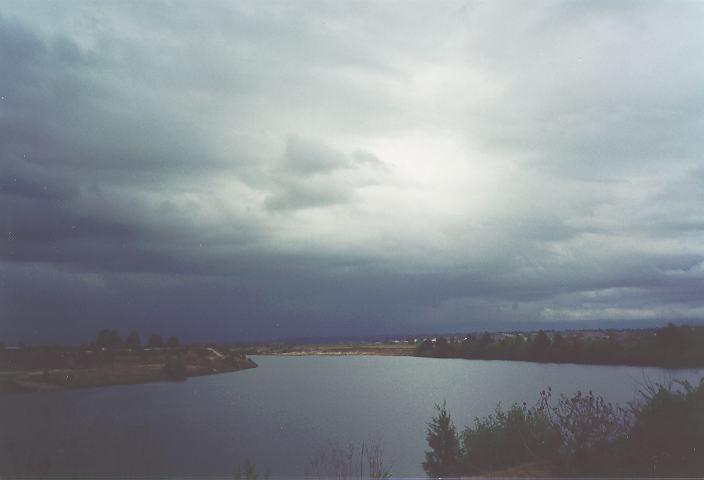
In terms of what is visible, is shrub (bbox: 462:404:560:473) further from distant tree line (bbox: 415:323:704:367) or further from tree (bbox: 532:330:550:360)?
tree (bbox: 532:330:550:360)

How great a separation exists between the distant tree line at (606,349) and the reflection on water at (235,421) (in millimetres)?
17051

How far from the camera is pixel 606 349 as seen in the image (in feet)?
375

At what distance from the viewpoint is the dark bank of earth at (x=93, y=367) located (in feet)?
251

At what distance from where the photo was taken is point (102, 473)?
27.0m

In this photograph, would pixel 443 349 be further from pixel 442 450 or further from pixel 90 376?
pixel 442 450

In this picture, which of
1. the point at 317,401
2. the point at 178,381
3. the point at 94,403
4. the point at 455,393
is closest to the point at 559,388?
the point at 455,393

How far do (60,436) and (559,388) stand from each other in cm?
5327

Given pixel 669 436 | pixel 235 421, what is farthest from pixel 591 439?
pixel 235 421

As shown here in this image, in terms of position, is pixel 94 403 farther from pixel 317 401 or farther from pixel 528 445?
pixel 528 445

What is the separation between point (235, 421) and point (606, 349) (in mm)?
90362

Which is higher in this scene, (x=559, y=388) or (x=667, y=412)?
(x=667, y=412)

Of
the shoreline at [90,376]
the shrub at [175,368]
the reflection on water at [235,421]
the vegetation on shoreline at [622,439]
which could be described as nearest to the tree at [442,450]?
the vegetation on shoreline at [622,439]

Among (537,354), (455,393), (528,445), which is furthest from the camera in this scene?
(537,354)

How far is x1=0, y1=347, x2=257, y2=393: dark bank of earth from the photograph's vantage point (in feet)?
251
